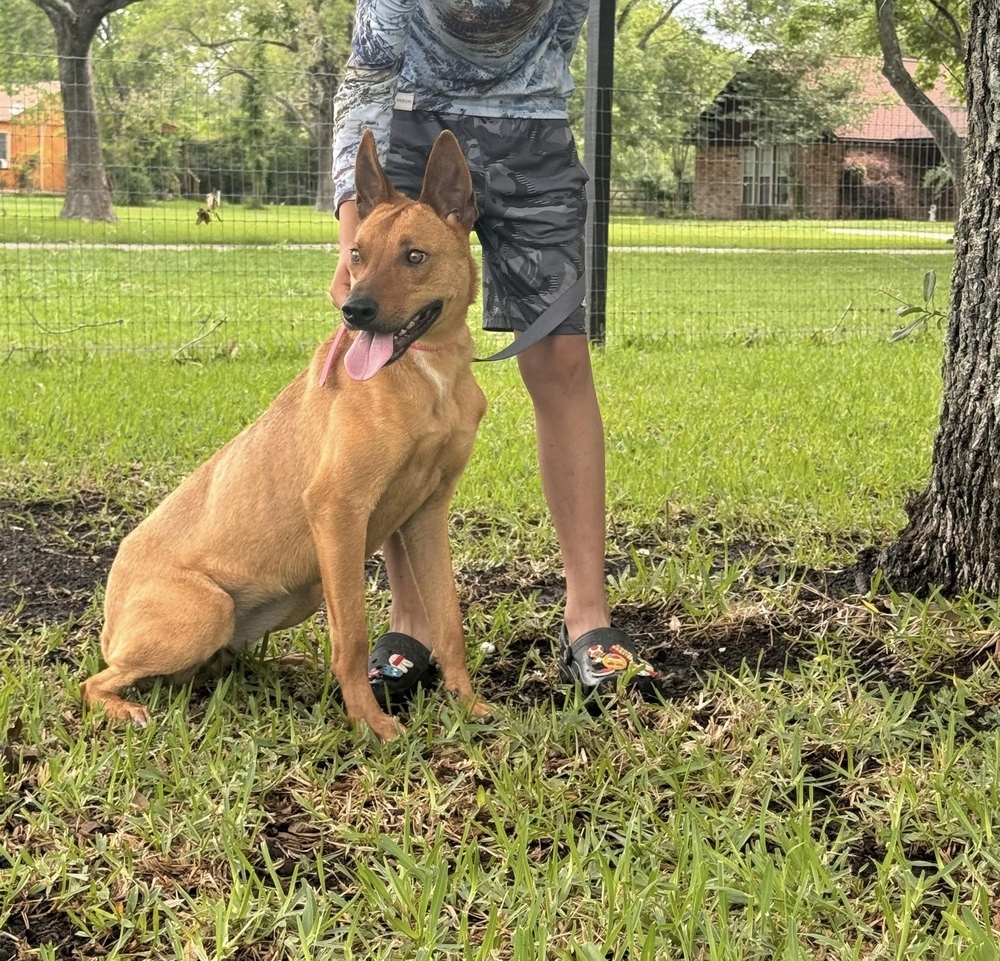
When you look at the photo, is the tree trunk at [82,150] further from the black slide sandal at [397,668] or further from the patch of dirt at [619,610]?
the black slide sandal at [397,668]

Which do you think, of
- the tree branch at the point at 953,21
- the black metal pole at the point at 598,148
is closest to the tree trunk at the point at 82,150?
the black metal pole at the point at 598,148

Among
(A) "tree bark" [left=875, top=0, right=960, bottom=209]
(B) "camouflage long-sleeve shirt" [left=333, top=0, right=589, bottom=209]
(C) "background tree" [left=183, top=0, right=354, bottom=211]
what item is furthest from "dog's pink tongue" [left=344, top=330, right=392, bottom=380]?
(C) "background tree" [left=183, top=0, right=354, bottom=211]

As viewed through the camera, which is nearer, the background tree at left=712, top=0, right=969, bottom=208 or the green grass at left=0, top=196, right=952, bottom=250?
the green grass at left=0, top=196, right=952, bottom=250

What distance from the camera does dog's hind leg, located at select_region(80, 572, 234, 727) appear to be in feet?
9.03

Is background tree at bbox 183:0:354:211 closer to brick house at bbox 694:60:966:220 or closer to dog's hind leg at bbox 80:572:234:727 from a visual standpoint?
brick house at bbox 694:60:966:220

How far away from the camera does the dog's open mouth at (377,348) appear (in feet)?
8.24

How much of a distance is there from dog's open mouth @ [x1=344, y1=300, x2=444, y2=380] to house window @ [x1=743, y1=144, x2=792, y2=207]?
11064 millimetres

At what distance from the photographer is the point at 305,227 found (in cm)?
1059

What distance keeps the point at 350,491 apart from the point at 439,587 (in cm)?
45

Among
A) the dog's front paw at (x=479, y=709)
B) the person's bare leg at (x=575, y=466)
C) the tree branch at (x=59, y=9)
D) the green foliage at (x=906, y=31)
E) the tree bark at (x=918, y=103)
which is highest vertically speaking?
the tree branch at (x=59, y=9)

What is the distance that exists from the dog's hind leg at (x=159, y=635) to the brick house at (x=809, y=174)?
10063mm

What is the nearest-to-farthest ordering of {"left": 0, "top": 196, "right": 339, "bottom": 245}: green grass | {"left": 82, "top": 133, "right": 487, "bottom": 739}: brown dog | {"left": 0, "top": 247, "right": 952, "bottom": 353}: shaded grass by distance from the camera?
{"left": 82, "top": 133, "right": 487, "bottom": 739}: brown dog, {"left": 0, "top": 247, "right": 952, "bottom": 353}: shaded grass, {"left": 0, "top": 196, "right": 339, "bottom": 245}: green grass

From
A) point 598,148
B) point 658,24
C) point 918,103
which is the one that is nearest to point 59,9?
point 918,103

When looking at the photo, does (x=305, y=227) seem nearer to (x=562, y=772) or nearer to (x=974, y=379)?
(x=974, y=379)
